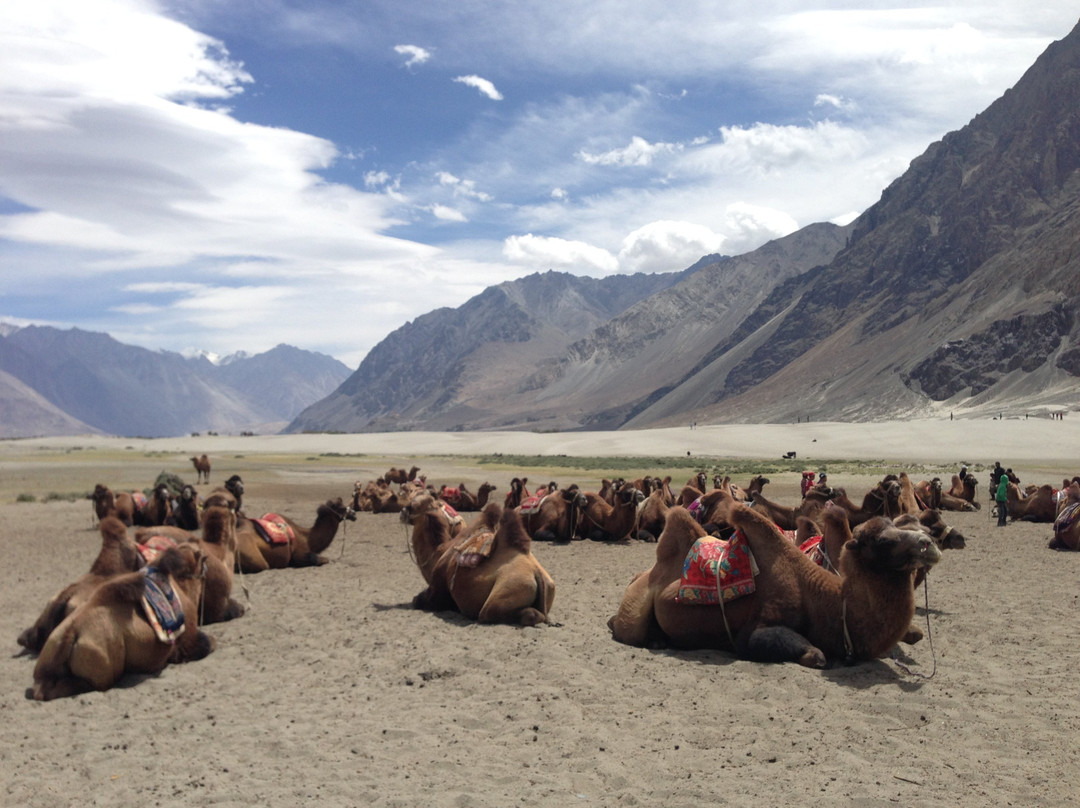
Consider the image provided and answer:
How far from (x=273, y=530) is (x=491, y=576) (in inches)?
231

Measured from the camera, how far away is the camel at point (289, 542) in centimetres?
1480

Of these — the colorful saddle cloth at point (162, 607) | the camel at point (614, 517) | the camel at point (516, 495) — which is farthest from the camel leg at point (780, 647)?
the camel at point (516, 495)

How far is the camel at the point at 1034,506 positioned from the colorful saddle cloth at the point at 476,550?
15822 mm

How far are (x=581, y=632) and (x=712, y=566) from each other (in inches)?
83.3

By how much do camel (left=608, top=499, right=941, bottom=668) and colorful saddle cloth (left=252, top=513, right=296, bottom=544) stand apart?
7.62 meters

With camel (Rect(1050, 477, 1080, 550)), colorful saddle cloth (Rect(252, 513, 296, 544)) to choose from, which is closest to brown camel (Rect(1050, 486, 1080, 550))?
camel (Rect(1050, 477, 1080, 550))

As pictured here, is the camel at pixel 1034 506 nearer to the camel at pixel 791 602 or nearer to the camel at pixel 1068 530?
the camel at pixel 1068 530

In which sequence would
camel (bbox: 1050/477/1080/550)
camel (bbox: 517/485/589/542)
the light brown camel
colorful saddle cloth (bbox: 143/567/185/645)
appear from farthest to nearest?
camel (bbox: 517/485/589/542) → camel (bbox: 1050/477/1080/550) → the light brown camel → colorful saddle cloth (bbox: 143/567/185/645)

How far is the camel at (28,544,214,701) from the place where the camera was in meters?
8.20

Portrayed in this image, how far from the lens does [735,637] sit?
8977 millimetres

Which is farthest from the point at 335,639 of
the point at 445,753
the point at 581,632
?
the point at 445,753

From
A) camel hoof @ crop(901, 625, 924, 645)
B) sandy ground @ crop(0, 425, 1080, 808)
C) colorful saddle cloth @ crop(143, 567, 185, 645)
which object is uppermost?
colorful saddle cloth @ crop(143, 567, 185, 645)

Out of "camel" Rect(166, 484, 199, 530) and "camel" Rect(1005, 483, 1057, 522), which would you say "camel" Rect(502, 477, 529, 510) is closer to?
"camel" Rect(166, 484, 199, 530)

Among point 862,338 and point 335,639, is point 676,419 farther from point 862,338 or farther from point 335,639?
point 335,639
